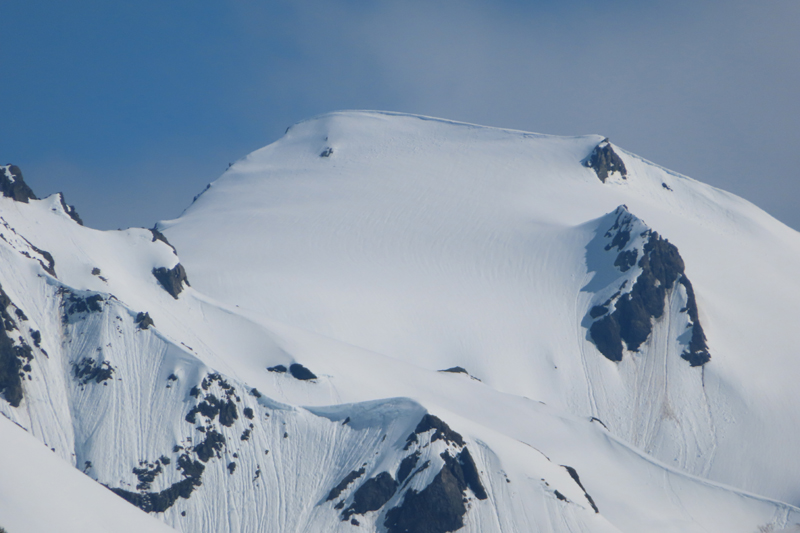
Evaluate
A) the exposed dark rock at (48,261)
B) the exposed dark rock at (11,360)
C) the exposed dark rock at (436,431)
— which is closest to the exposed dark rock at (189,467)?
the exposed dark rock at (11,360)

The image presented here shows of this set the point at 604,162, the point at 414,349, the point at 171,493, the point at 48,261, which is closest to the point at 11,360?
the point at 48,261

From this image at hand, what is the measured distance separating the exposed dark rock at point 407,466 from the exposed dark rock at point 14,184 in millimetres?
61373

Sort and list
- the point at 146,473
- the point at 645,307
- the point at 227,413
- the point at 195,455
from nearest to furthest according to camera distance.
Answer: the point at 146,473 → the point at 195,455 → the point at 227,413 → the point at 645,307

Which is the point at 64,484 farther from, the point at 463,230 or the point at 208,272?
the point at 463,230

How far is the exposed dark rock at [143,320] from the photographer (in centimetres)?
8591

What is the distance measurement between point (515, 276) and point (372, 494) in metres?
79.3

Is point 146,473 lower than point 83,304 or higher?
lower

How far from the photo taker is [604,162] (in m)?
192

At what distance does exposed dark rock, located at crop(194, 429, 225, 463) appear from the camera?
77.2 metres

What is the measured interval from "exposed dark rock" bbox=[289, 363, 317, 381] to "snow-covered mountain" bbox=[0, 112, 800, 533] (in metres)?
0.30

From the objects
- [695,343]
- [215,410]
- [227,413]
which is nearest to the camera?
[215,410]

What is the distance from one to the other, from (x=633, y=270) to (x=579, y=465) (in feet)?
206

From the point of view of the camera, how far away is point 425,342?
121688mm

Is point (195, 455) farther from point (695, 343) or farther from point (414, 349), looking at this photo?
point (695, 343)
